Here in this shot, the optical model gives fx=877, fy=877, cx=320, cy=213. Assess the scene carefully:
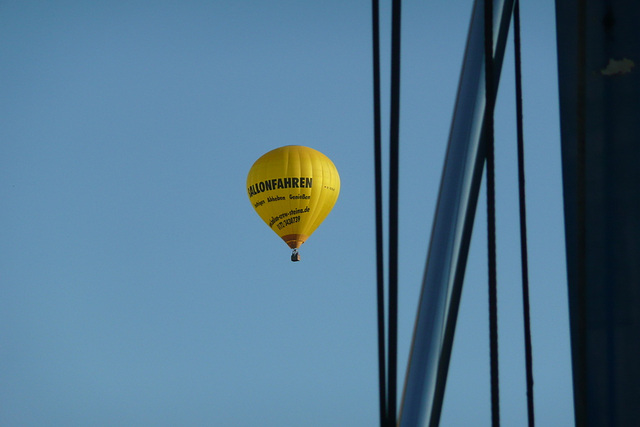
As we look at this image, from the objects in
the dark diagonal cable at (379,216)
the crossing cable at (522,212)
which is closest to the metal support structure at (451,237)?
the crossing cable at (522,212)

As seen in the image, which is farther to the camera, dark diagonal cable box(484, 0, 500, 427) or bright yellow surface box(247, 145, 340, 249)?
bright yellow surface box(247, 145, 340, 249)

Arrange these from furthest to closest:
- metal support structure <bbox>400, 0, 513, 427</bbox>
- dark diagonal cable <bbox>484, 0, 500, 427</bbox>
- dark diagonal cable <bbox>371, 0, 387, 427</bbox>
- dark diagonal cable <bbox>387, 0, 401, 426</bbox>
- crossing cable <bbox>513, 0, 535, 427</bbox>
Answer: metal support structure <bbox>400, 0, 513, 427</bbox>
crossing cable <bbox>513, 0, 535, 427</bbox>
dark diagonal cable <bbox>484, 0, 500, 427</bbox>
dark diagonal cable <bbox>371, 0, 387, 427</bbox>
dark diagonal cable <bbox>387, 0, 401, 426</bbox>

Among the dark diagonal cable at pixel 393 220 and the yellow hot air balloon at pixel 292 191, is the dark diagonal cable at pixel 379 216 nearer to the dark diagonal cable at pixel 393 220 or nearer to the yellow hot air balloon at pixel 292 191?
the dark diagonal cable at pixel 393 220

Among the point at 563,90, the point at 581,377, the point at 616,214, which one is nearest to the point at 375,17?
the point at 563,90

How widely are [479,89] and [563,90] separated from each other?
9.49ft

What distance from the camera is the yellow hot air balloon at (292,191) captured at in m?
60.4

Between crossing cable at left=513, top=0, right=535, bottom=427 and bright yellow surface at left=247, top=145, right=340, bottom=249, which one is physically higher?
bright yellow surface at left=247, top=145, right=340, bottom=249

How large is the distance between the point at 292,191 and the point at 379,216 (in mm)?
52457

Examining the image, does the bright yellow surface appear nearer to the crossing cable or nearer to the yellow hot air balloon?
the yellow hot air balloon

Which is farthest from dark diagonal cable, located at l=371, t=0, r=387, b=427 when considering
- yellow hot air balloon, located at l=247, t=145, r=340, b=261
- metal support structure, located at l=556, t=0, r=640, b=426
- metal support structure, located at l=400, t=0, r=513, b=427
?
yellow hot air balloon, located at l=247, t=145, r=340, b=261

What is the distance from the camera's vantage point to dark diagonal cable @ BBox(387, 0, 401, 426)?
748 centimetres

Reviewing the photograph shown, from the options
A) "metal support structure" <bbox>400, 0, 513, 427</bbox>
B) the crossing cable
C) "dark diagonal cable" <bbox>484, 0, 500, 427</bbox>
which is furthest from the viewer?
"metal support structure" <bbox>400, 0, 513, 427</bbox>

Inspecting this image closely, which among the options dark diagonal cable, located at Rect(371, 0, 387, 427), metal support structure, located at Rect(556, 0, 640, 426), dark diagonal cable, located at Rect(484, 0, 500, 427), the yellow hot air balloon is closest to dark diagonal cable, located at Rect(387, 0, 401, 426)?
dark diagonal cable, located at Rect(371, 0, 387, 427)

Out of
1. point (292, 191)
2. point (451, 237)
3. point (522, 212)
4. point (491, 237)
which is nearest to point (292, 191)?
point (292, 191)
